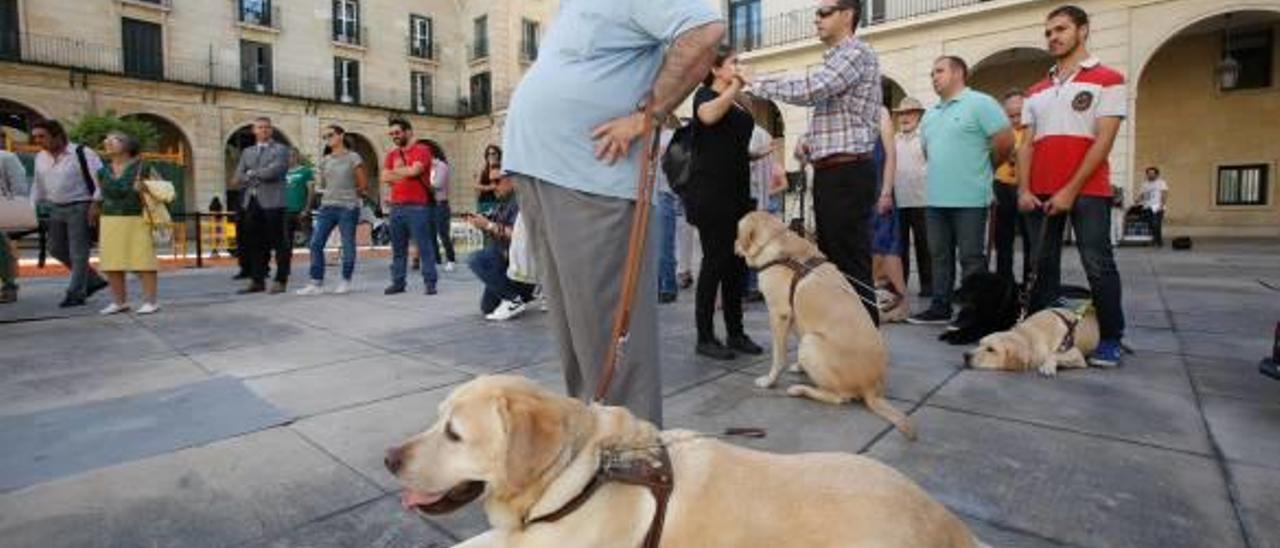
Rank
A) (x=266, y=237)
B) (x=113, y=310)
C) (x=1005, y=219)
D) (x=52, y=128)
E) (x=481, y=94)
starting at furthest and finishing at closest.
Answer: (x=481, y=94) → (x=266, y=237) → (x=52, y=128) → (x=113, y=310) → (x=1005, y=219)

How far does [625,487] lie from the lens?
1.61m

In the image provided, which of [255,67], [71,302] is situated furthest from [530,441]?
[255,67]

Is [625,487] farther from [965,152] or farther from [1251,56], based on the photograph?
[1251,56]

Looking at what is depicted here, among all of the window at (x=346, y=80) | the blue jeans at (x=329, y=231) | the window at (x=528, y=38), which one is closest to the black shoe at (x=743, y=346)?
the blue jeans at (x=329, y=231)

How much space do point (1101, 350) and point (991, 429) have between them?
1.80 meters

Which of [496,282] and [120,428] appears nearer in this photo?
[120,428]

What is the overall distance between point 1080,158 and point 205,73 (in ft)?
125

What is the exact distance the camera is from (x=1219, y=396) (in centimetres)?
351

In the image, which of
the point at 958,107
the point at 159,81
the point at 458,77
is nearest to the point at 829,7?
the point at 958,107

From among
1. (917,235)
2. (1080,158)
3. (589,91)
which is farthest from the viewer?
(917,235)

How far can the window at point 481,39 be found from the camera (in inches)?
1652

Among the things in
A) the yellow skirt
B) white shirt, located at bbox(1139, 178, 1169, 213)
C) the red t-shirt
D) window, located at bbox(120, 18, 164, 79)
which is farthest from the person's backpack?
window, located at bbox(120, 18, 164, 79)

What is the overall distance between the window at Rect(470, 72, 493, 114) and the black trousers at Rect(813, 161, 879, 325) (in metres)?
38.9

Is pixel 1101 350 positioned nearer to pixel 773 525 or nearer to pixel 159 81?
pixel 773 525
